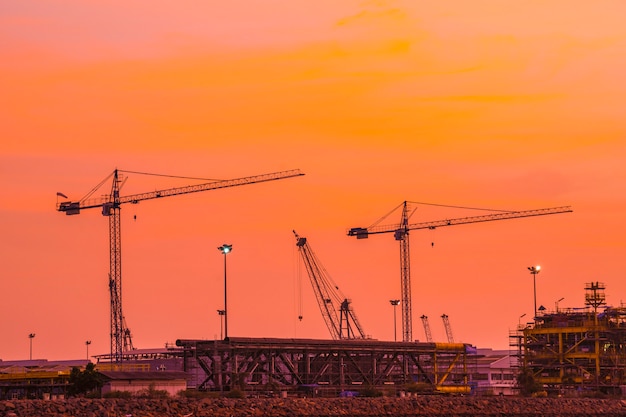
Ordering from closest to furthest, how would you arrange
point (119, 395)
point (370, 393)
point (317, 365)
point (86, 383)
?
1. point (119, 395)
2. point (86, 383)
3. point (370, 393)
4. point (317, 365)

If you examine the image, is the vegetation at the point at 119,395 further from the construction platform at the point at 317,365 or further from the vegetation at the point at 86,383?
the construction platform at the point at 317,365

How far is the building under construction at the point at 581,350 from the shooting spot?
165500mm

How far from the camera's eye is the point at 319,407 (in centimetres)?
11362

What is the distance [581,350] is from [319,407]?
65260 mm

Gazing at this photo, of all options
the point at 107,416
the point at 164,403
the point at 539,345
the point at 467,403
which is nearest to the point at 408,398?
the point at 467,403

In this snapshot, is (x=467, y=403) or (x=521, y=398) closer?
(x=467, y=403)

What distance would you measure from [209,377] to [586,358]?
58.2 m

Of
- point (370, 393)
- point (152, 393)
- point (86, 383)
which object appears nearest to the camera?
point (152, 393)

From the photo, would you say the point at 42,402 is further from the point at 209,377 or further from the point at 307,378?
the point at 307,378

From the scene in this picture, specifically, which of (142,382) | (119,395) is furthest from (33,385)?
(119,395)

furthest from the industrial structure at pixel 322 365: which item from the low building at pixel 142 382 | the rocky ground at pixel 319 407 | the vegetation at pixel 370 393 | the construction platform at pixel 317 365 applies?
the rocky ground at pixel 319 407

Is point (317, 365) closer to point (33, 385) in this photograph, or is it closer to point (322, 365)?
point (322, 365)

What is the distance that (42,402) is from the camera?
316 feet

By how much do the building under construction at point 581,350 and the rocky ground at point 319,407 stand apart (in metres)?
15.7
